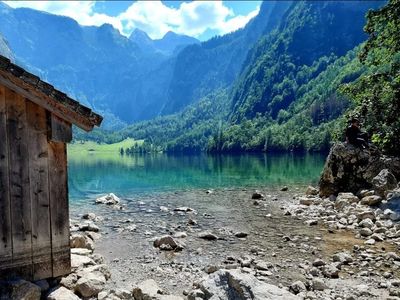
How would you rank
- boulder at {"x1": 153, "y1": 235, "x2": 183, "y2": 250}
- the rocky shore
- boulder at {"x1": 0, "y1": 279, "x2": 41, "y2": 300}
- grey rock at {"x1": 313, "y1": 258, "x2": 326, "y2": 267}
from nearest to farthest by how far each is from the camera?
boulder at {"x1": 0, "y1": 279, "x2": 41, "y2": 300}
the rocky shore
grey rock at {"x1": 313, "y1": 258, "x2": 326, "y2": 267}
boulder at {"x1": 153, "y1": 235, "x2": 183, "y2": 250}

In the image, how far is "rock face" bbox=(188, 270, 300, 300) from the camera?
826cm

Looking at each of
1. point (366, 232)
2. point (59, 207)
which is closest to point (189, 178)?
point (366, 232)

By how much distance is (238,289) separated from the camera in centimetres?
848

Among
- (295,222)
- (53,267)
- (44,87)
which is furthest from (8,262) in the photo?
(295,222)

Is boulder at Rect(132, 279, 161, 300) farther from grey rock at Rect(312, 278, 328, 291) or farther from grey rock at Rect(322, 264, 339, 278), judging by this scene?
grey rock at Rect(322, 264, 339, 278)

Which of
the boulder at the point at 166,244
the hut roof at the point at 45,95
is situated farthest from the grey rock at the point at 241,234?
the hut roof at the point at 45,95

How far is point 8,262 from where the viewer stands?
333 inches

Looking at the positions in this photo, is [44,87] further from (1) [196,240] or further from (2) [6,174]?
(1) [196,240]

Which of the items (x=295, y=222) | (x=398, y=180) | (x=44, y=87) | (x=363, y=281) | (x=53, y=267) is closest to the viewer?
(x=44, y=87)

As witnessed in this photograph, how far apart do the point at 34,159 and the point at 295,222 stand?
14.7 meters

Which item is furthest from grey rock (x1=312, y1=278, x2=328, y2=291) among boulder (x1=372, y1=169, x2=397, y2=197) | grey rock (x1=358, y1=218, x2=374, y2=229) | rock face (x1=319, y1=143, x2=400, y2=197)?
rock face (x1=319, y1=143, x2=400, y2=197)

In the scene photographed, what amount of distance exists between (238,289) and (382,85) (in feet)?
58.3

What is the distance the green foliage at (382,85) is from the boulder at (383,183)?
1761 mm

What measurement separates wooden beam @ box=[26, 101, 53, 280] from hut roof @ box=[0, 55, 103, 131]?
328 millimetres
